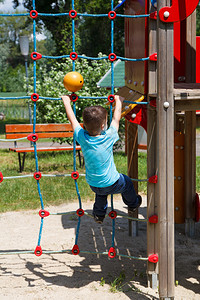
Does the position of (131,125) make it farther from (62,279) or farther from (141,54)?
(62,279)

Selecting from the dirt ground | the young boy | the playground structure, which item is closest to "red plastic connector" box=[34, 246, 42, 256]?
the playground structure

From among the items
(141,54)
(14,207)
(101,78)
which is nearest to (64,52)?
(101,78)

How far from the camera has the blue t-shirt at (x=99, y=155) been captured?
308 cm

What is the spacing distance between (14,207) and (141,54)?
315 centimetres

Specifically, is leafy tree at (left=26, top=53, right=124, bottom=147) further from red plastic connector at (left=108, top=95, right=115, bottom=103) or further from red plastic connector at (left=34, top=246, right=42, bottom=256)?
red plastic connector at (left=108, top=95, right=115, bottom=103)

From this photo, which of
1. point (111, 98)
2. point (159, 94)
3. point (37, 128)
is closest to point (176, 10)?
point (159, 94)

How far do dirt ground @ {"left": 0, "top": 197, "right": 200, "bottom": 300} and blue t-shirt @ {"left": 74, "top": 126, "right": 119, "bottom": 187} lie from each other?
93 centimetres

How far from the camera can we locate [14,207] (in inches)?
232

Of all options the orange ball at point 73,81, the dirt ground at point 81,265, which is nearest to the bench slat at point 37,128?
the dirt ground at point 81,265

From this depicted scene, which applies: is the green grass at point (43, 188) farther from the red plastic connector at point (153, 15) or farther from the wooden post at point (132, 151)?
the red plastic connector at point (153, 15)

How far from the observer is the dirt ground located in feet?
11.0

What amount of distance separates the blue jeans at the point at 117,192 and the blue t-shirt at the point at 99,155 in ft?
0.22

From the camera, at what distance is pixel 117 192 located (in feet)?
10.8

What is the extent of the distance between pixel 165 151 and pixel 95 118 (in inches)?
22.2
